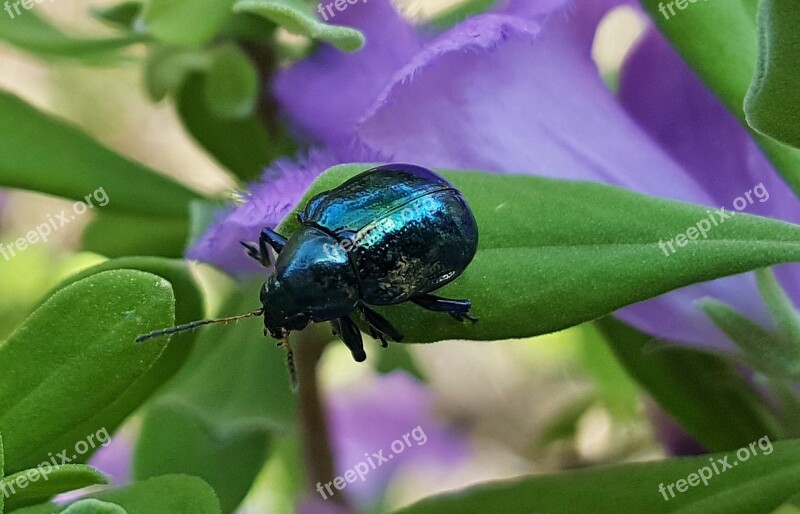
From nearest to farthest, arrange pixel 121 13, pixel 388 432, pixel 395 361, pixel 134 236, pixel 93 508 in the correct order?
pixel 93 508 → pixel 121 13 → pixel 134 236 → pixel 395 361 → pixel 388 432

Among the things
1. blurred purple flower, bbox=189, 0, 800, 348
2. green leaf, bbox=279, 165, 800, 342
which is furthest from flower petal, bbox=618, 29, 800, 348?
green leaf, bbox=279, 165, 800, 342

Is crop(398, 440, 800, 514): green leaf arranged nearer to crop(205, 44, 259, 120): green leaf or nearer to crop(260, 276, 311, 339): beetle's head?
crop(260, 276, 311, 339): beetle's head

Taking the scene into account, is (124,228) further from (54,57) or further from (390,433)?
(390,433)

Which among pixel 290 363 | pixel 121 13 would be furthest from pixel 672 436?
pixel 121 13

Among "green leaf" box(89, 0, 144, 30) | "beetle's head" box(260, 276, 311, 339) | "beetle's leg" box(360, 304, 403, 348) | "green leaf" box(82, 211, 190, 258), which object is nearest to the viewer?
"beetle's leg" box(360, 304, 403, 348)

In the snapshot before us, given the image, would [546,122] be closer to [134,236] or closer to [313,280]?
[313,280]

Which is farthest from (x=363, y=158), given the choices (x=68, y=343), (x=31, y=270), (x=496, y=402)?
(x=496, y=402)
